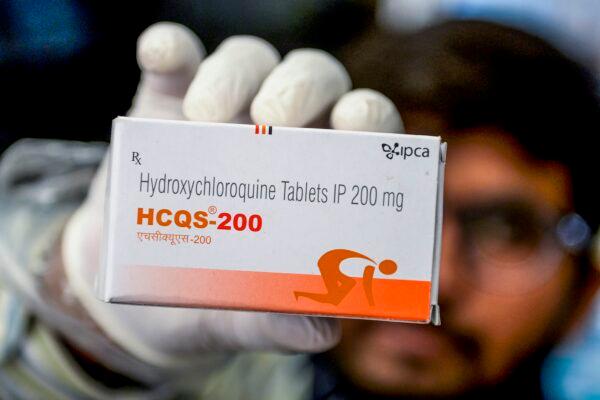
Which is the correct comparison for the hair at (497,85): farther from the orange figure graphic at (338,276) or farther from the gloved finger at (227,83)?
the orange figure graphic at (338,276)

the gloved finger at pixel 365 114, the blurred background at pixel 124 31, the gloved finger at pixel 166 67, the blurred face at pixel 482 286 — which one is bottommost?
the blurred face at pixel 482 286

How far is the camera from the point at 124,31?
2.52 ft

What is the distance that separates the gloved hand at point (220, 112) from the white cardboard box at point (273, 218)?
86mm

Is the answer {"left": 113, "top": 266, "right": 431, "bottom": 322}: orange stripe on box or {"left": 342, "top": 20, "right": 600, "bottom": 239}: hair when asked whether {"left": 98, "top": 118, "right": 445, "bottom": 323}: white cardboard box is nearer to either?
{"left": 113, "top": 266, "right": 431, "bottom": 322}: orange stripe on box

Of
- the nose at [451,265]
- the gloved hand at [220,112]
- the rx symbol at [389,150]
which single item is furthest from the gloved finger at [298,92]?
the nose at [451,265]

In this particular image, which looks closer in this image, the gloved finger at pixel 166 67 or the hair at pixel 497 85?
the gloved finger at pixel 166 67

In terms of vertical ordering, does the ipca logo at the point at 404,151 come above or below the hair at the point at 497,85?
below

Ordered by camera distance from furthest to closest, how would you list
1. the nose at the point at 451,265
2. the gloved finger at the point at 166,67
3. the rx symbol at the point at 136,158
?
the nose at the point at 451,265 → the gloved finger at the point at 166,67 → the rx symbol at the point at 136,158

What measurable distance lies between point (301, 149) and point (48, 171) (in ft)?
1.71

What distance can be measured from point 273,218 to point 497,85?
0.46 m

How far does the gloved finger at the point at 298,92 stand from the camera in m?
0.49

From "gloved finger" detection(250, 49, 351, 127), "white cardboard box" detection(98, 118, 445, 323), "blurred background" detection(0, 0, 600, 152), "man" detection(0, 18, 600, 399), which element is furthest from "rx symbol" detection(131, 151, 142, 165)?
"blurred background" detection(0, 0, 600, 152)

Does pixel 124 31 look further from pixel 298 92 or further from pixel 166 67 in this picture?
pixel 298 92

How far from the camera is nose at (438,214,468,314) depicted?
2.58ft
